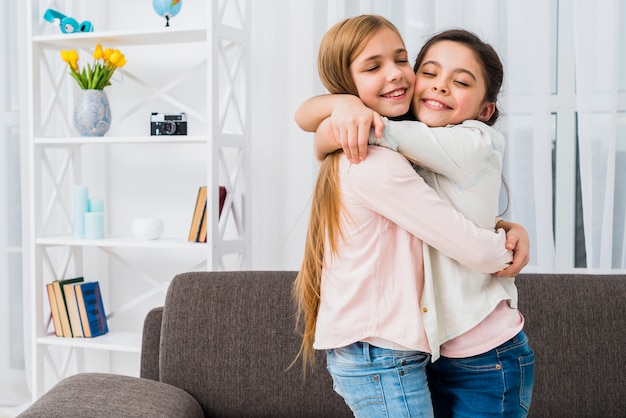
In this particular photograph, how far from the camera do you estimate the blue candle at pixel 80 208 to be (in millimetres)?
3020

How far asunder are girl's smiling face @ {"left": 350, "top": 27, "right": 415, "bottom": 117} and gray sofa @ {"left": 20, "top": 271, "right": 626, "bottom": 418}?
3.05 feet

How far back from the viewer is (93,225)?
3012mm

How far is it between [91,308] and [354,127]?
221cm

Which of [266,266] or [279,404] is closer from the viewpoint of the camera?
[279,404]

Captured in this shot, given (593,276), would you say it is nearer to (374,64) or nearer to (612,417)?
(612,417)

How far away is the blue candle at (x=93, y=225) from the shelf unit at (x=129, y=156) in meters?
0.04

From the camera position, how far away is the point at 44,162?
309cm

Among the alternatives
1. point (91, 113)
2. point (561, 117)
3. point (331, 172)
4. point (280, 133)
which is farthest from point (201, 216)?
point (331, 172)

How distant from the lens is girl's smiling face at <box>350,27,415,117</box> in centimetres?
123

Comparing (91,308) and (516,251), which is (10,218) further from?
(516,251)

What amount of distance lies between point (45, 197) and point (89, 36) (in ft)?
2.69

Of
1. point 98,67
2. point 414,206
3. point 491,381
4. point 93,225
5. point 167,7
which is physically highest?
point 167,7

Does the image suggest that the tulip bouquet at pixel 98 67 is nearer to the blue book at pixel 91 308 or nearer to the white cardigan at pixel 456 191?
the blue book at pixel 91 308

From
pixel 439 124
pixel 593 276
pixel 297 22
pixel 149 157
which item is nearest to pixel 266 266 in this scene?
pixel 149 157
